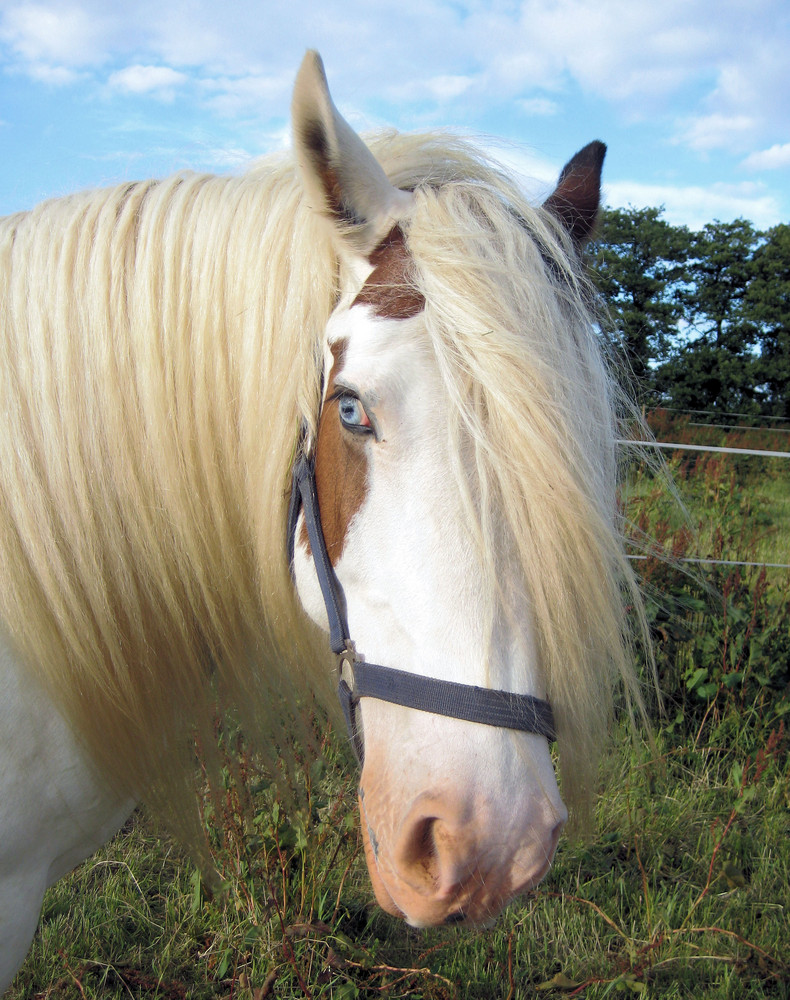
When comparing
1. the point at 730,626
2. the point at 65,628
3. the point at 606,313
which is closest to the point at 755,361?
the point at 730,626

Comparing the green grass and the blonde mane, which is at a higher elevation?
the blonde mane

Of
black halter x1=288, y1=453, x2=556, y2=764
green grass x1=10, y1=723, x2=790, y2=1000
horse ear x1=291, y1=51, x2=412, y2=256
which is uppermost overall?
horse ear x1=291, y1=51, x2=412, y2=256

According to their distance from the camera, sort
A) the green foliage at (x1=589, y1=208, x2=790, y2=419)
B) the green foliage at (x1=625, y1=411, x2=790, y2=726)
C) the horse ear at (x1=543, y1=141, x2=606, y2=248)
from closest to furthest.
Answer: the horse ear at (x1=543, y1=141, x2=606, y2=248) → the green foliage at (x1=625, y1=411, x2=790, y2=726) → the green foliage at (x1=589, y1=208, x2=790, y2=419)

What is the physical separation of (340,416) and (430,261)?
31 centimetres

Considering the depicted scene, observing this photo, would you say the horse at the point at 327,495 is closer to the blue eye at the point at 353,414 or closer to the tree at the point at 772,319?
the blue eye at the point at 353,414

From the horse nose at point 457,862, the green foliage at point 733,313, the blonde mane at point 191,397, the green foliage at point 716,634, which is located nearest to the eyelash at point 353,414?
the blonde mane at point 191,397

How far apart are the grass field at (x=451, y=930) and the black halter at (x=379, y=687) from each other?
780 mm

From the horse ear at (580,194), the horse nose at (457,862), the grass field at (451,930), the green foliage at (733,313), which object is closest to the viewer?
the horse nose at (457,862)

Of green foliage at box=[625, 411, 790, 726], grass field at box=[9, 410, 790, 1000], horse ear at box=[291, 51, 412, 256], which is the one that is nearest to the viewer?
horse ear at box=[291, 51, 412, 256]

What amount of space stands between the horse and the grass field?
0.65 m

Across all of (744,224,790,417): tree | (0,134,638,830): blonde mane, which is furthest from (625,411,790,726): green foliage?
(744,224,790,417): tree

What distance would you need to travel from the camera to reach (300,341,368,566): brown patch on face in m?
1.08

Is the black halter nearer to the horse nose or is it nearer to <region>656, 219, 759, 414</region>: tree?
the horse nose

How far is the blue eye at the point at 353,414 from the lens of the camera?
1.06 m
